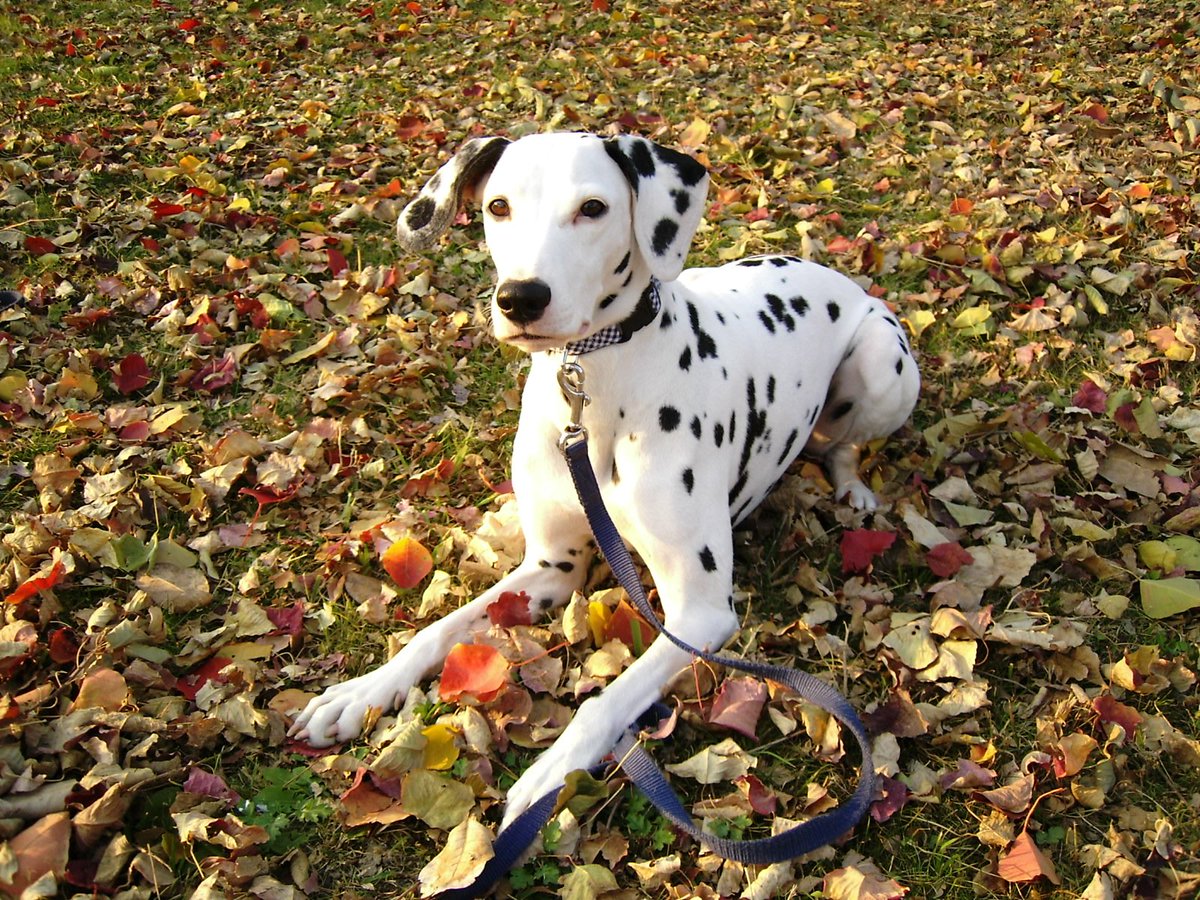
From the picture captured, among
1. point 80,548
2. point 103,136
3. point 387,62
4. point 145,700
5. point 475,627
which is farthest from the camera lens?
point 387,62

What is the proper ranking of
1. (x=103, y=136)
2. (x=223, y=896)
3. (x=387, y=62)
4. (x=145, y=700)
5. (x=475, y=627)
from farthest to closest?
(x=387, y=62) < (x=103, y=136) < (x=475, y=627) < (x=145, y=700) < (x=223, y=896)

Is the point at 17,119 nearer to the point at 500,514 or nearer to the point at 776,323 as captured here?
the point at 500,514

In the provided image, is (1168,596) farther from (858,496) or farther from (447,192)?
(447,192)

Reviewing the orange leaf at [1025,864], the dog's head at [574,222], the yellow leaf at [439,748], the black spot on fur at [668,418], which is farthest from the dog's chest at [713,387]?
the orange leaf at [1025,864]

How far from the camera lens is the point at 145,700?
3.35 metres

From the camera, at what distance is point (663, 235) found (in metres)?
3.01

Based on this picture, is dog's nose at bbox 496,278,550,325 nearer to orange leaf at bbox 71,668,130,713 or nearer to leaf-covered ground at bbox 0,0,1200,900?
leaf-covered ground at bbox 0,0,1200,900

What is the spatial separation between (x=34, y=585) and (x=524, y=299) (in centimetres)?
245

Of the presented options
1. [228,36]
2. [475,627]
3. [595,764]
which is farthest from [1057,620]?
[228,36]

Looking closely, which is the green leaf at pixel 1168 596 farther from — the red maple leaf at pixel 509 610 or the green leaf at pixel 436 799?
the green leaf at pixel 436 799

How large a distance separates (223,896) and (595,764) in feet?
3.94

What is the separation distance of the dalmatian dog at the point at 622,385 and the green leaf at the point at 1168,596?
1.55 m

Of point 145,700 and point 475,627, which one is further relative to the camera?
point 475,627

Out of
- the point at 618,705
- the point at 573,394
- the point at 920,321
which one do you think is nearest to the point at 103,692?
the point at 618,705
